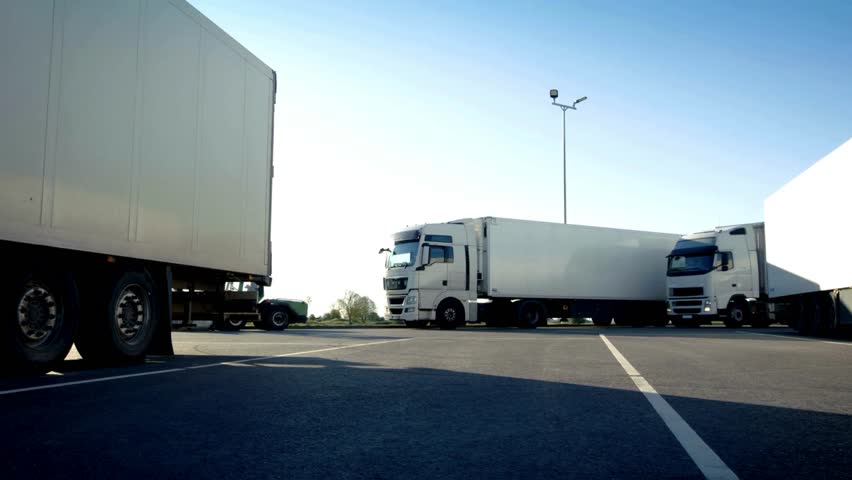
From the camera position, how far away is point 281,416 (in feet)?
17.1

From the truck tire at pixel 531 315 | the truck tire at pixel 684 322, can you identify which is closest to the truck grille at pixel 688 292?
the truck tire at pixel 684 322

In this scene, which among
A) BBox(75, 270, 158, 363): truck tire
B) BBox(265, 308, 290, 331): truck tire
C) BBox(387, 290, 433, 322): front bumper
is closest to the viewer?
BBox(75, 270, 158, 363): truck tire

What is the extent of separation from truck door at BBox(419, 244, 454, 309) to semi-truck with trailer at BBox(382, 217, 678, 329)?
3cm

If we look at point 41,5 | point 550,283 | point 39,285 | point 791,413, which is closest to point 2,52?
point 41,5

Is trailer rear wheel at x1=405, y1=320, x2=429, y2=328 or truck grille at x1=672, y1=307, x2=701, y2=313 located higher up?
truck grille at x1=672, y1=307, x2=701, y2=313

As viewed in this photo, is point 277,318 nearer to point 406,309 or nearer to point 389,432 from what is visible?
point 406,309

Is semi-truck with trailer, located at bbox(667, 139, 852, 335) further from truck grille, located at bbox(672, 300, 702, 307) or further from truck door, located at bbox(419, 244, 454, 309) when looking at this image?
truck door, located at bbox(419, 244, 454, 309)

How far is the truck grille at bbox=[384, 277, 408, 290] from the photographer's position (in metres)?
25.1

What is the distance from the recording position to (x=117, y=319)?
884 cm

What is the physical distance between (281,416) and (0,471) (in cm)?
201

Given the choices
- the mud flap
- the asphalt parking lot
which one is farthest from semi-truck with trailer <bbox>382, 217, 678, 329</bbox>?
the asphalt parking lot

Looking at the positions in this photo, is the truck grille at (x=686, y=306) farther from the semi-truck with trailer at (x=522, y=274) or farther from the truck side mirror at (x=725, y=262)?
the semi-truck with trailer at (x=522, y=274)

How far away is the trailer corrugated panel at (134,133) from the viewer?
7.20 meters

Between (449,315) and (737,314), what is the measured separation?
37.0 ft
